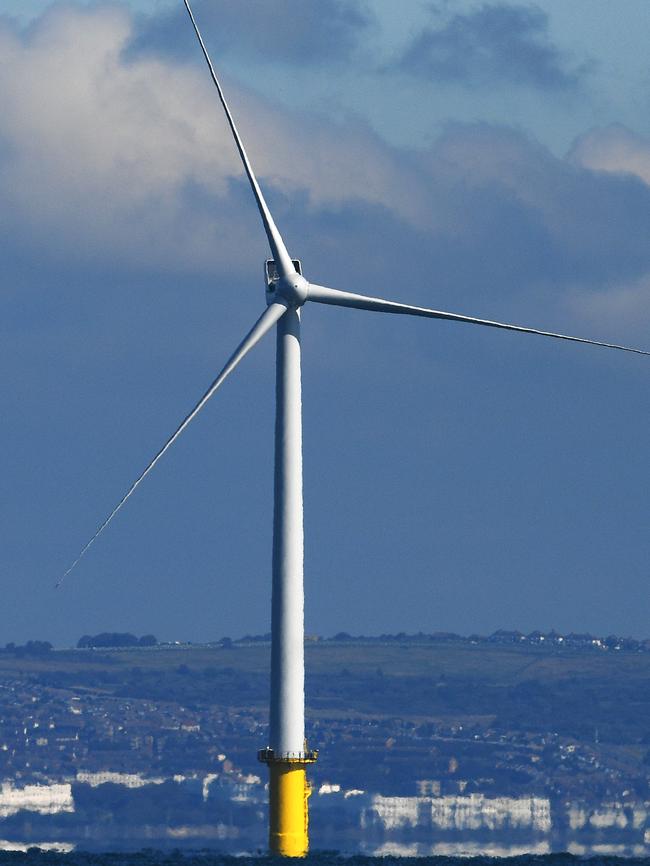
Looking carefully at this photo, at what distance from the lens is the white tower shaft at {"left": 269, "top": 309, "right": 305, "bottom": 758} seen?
104 meters

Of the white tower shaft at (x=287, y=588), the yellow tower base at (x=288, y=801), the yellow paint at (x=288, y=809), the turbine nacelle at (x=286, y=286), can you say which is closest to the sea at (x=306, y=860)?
the yellow paint at (x=288, y=809)

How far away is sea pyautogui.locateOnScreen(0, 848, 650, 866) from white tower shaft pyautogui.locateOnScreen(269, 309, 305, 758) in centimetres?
560

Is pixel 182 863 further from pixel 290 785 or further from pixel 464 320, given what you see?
pixel 464 320

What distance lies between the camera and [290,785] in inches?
4102

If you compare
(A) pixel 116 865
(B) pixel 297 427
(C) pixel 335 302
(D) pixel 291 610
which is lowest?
(A) pixel 116 865

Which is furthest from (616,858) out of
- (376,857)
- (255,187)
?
(255,187)

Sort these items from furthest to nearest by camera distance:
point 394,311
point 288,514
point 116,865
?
1. point 394,311
2. point 288,514
3. point 116,865

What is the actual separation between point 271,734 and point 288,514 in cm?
946

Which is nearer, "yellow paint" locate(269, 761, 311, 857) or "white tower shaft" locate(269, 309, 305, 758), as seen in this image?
"yellow paint" locate(269, 761, 311, 857)

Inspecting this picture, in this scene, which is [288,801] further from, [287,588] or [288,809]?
[287,588]

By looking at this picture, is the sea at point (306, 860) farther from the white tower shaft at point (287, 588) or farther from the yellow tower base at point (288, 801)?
the white tower shaft at point (287, 588)

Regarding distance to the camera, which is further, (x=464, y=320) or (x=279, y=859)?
(x=464, y=320)

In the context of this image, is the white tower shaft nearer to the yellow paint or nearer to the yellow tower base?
the yellow tower base

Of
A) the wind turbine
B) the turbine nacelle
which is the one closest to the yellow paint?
the wind turbine
